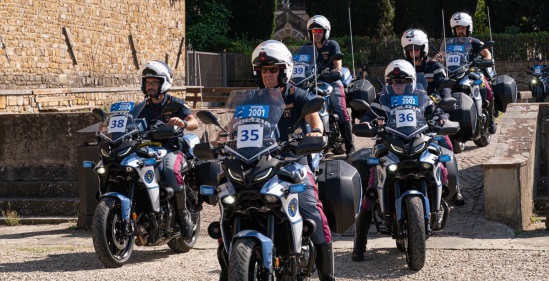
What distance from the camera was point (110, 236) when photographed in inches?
369

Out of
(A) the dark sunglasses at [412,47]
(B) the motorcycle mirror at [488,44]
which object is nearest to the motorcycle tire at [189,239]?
(A) the dark sunglasses at [412,47]

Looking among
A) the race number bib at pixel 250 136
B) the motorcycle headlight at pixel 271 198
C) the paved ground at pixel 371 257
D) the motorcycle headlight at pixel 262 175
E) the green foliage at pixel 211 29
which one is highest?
the green foliage at pixel 211 29

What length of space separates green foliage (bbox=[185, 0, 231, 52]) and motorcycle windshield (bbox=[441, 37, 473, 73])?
30.9 meters

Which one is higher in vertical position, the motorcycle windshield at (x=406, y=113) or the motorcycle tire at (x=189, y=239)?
the motorcycle windshield at (x=406, y=113)

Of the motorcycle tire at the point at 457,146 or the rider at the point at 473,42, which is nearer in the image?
the motorcycle tire at the point at 457,146

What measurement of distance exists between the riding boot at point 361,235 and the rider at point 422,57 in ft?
7.89

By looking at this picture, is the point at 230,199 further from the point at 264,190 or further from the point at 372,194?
the point at 372,194

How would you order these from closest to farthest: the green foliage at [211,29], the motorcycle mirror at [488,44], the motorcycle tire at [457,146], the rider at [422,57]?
the rider at [422,57], the motorcycle tire at [457,146], the motorcycle mirror at [488,44], the green foliage at [211,29]

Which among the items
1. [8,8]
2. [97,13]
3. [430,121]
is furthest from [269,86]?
[97,13]

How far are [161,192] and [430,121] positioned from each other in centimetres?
232

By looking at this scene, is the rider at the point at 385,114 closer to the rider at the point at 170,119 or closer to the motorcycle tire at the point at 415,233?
the motorcycle tire at the point at 415,233

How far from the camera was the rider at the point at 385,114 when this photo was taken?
31.5 feet

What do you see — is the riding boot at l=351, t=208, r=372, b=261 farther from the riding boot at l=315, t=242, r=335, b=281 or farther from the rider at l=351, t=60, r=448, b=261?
the riding boot at l=315, t=242, r=335, b=281

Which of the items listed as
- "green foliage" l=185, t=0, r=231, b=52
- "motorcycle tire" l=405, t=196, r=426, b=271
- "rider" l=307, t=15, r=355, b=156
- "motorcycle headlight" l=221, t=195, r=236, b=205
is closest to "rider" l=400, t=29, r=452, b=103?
"rider" l=307, t=15, r=355, b=156
